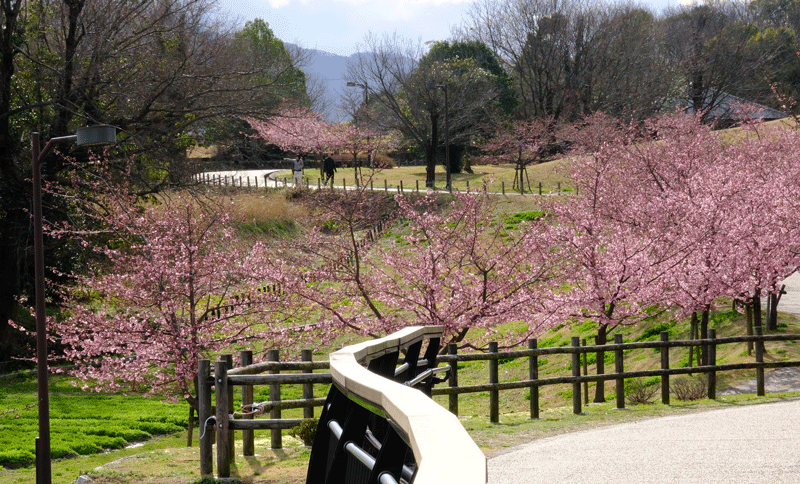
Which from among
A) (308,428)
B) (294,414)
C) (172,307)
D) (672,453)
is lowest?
(294,414)

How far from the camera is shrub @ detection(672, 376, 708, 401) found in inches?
563

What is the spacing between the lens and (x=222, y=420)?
302 inches

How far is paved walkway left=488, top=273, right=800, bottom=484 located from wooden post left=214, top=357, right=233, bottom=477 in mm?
2621

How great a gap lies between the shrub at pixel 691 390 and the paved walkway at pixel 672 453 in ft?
9.79

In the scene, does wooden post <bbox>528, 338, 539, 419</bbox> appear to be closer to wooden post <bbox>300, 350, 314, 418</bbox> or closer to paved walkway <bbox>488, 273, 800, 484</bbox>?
paved walkway <bbox>488, 273, 800, 484</bbox>

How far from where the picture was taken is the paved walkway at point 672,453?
7211 mm

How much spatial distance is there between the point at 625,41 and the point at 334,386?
67.1m

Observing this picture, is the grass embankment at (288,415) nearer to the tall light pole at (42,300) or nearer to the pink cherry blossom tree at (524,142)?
the tall light pole at (42,300)

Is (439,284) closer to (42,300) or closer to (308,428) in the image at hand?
(308,428)

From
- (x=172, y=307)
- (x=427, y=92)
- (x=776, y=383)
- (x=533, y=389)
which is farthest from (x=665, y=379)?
(x=427, y=92)

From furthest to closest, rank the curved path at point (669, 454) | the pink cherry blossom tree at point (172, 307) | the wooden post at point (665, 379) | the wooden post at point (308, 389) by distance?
the pink cherry blossom tree at point (172, 307)
the wooden post at point (665, 379)
the wooden post at point (308, 389)
the curved path at point (669, 454)

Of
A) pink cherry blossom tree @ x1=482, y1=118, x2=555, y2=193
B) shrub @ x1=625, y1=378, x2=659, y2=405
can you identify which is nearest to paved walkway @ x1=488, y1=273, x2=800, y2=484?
shrub @ x1=625, y1=378, x2=659, y2=405

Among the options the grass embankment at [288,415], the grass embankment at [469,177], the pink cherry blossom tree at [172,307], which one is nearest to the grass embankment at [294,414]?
the grass embankment at [288,415]

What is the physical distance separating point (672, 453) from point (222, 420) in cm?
470
